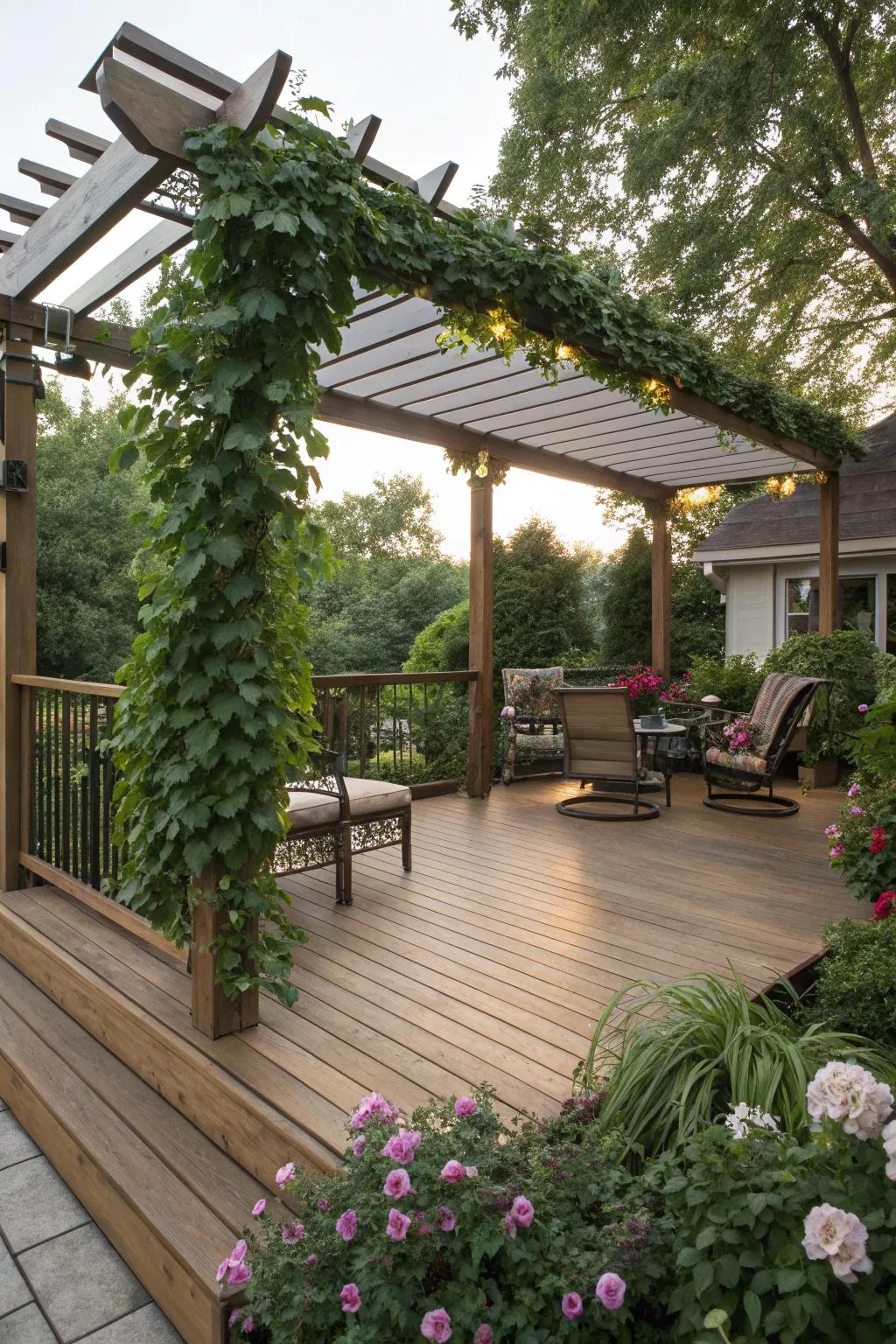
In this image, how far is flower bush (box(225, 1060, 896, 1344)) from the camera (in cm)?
129

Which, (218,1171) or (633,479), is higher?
(633,479)

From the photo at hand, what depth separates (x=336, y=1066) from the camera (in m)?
2.25

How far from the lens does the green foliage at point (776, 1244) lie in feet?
4.10

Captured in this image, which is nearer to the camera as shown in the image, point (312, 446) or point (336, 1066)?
point (336, 1066)

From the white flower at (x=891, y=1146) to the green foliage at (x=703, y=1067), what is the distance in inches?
17.2

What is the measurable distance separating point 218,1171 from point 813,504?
973 centimetres

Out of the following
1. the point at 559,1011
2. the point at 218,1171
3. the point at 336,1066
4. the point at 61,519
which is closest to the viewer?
the point at 218,1171

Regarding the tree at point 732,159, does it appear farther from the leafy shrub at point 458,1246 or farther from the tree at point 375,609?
the tree at point 375,609

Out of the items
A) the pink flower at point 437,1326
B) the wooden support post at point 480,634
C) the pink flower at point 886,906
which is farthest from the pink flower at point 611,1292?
the wooden support post at point 480,634

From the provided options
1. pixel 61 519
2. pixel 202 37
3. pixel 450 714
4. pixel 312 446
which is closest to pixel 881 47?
pixel 202 37

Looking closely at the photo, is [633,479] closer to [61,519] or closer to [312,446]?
[312,446]

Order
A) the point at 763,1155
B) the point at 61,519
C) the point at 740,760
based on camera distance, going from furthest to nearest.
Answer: the point at 61,519, the point at 740,760, the point at 763,1155

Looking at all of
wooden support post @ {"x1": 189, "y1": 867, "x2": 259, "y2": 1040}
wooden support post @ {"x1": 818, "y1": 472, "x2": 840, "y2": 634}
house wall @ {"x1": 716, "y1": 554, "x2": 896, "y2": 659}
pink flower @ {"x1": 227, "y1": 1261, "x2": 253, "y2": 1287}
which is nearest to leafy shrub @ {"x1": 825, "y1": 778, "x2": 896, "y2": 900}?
wooden support post @ {"x1": 189, "y1": 867, "x2": 259, "y2": 1040}

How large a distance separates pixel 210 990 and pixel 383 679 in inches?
131
